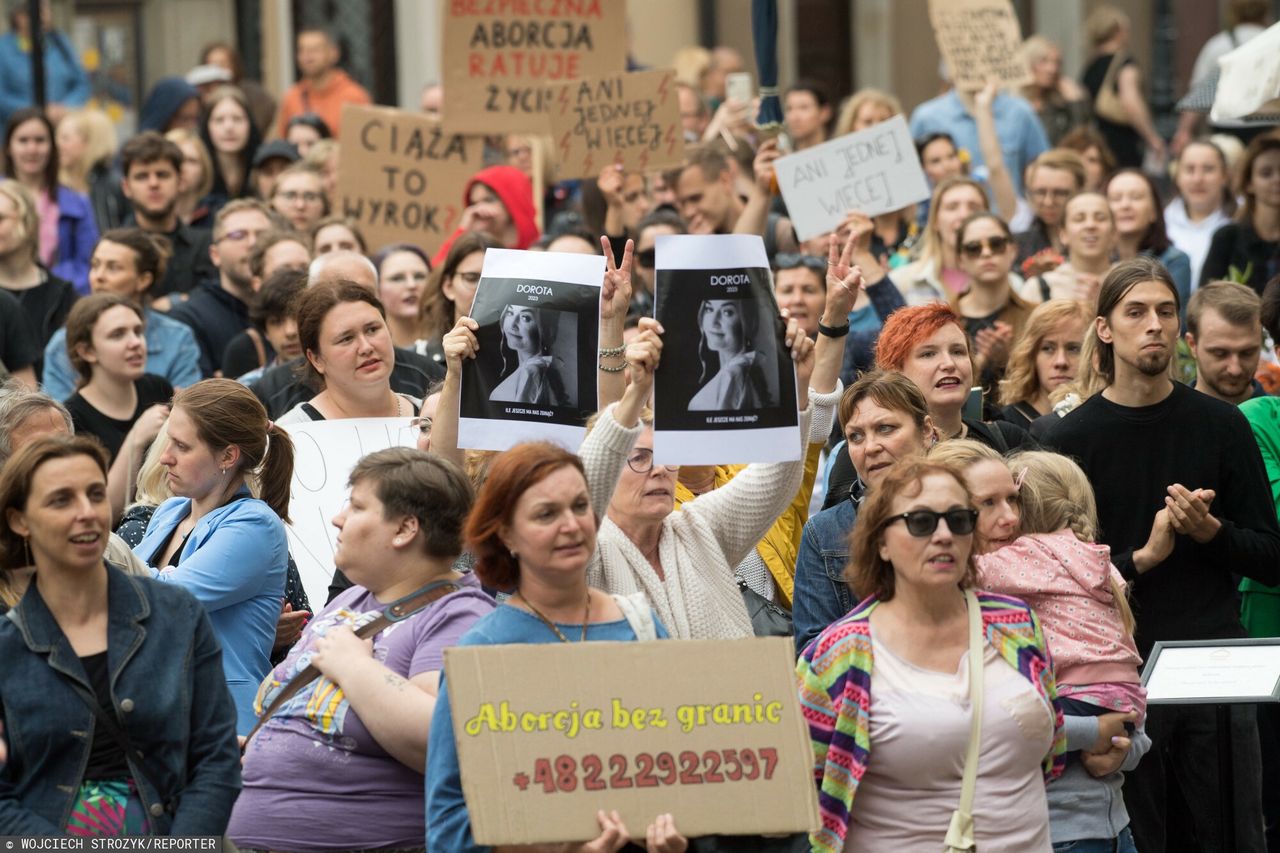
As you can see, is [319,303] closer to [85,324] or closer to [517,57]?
[85,324]

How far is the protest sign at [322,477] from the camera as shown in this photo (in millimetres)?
6730

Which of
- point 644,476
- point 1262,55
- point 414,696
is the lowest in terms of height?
point 414,696

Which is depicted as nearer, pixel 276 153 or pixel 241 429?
pixel 241 429

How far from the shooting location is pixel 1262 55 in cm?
911

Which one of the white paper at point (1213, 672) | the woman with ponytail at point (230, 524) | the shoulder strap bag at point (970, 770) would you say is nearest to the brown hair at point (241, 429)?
the woman with ponytail at point (230, 524)

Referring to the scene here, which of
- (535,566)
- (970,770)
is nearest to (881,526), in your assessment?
(970,770)

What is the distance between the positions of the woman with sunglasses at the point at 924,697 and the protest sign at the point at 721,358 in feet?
1.71

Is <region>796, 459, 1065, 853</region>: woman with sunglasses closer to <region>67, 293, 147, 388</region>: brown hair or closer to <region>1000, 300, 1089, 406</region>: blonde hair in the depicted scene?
<region>1000, 300, 1089, 406</region>: blonde hair

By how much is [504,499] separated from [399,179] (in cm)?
677

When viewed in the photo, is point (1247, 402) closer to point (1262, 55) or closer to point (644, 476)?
point (1262, 55)

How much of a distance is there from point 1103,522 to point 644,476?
206 cm

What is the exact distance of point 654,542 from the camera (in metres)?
5.49

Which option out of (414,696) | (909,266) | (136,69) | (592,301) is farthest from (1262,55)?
(136,69)

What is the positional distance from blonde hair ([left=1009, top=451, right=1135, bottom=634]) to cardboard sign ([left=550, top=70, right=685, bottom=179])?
491 centimetres
